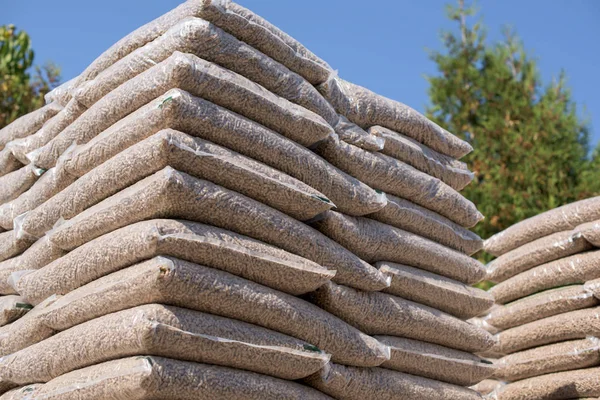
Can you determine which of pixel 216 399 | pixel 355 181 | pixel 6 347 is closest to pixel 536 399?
pixel 355 181

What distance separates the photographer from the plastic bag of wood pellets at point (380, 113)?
2.99m

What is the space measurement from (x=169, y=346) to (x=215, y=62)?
952 mm

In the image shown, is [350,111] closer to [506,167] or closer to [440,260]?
[440,260]

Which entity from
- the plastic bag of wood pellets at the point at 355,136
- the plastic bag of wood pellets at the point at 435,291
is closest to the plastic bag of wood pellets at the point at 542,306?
the plastic bag of wood pellets at the point at 435,291

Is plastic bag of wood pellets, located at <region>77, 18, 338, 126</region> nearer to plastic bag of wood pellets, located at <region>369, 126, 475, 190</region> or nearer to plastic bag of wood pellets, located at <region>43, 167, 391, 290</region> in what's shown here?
plastic bag of wood pellets, located at <region>369, 126, 475, 190</region>

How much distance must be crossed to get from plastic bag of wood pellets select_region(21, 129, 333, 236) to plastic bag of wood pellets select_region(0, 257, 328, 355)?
10.4 inches

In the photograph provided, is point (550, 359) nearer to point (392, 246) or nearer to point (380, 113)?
point (392, 246)

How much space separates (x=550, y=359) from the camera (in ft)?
12.4

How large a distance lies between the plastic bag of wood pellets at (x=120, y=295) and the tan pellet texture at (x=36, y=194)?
1.45 feet

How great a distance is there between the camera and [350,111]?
3029 millimetres

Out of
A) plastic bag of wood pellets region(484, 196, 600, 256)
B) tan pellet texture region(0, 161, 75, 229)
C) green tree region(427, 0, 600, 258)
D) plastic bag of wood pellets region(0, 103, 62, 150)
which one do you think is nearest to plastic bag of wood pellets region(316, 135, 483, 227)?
plastic bag of wood pellets region(484, 196, 600, 256)

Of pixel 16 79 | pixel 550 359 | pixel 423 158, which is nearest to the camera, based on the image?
pixel 423 158

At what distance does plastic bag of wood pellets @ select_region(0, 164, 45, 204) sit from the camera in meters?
3.03

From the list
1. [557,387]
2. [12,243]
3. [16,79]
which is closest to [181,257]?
[12,243]
